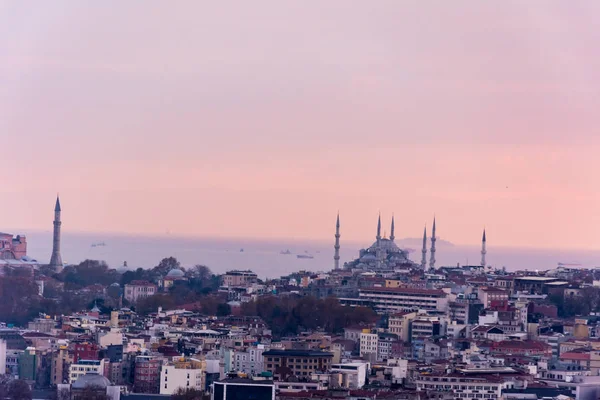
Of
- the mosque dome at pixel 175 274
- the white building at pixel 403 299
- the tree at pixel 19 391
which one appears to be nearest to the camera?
the tree at pixel 19 391

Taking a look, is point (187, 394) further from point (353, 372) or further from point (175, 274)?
point (175, 274)

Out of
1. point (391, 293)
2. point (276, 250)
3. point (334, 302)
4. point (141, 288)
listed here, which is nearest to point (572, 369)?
point (334, 302)

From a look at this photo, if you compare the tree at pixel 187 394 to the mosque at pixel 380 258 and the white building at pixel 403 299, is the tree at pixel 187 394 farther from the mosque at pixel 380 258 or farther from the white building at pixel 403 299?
the mosque at pixel 380 258

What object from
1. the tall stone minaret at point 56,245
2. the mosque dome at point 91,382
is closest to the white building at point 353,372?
the mosque dome at point 91,382

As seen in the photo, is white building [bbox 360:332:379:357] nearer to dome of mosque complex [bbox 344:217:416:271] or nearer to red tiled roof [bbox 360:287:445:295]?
red tiled roof [bbox 360:287:445:295]

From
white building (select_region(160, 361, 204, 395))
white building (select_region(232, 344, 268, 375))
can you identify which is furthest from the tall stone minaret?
white building (select_region(160, 361, 204, 395))

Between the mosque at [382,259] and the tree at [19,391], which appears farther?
the mosque at [382,259]

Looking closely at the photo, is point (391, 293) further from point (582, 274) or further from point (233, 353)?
point (233, 353)
